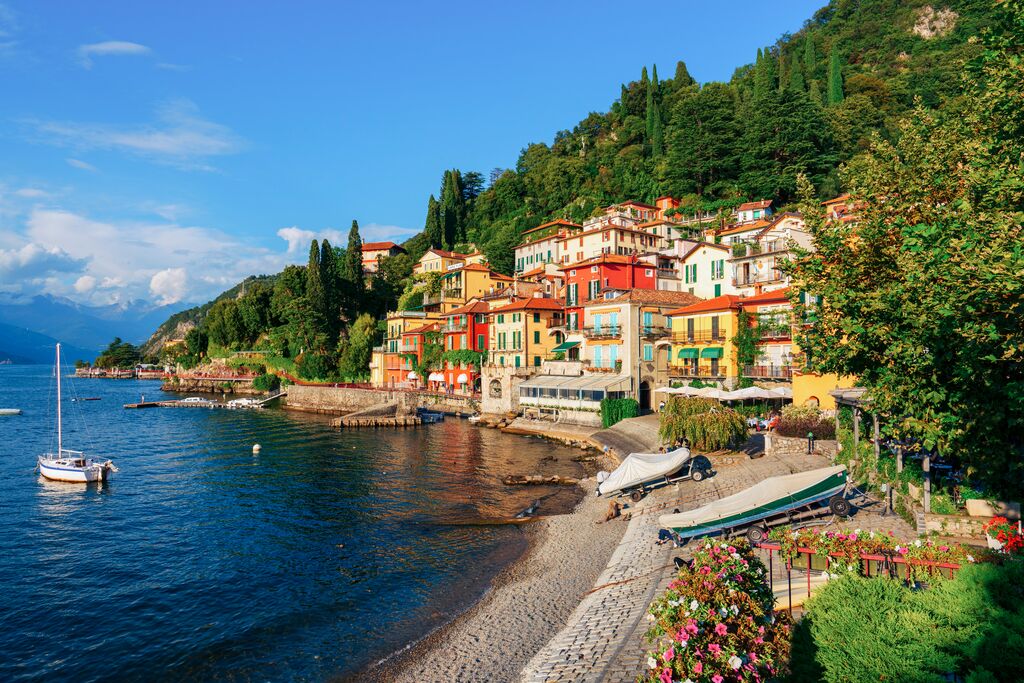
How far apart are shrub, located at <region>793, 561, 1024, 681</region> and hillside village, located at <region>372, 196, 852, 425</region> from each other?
909 inches

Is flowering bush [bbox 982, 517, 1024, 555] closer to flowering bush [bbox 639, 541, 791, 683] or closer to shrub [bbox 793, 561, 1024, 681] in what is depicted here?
shrub [bbox 793, 561, 1024, 681]

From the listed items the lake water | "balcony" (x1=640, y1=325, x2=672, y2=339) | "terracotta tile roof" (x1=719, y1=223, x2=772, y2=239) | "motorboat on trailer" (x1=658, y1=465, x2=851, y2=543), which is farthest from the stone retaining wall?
"terracotta tile roof" (x1=719, y1=223, x2=772, y2=239)

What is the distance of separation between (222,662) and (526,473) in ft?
68.8

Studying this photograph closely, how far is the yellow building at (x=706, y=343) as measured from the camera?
131 ft

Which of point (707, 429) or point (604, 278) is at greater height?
point (604, 278)

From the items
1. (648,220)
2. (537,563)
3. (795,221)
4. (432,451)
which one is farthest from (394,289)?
(537,563)

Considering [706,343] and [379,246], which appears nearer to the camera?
[706,343]

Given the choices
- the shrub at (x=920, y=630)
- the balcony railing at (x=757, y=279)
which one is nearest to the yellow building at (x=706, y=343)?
the balcony railing at (x=757, y=279)

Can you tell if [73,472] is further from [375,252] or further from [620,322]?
[375,252]

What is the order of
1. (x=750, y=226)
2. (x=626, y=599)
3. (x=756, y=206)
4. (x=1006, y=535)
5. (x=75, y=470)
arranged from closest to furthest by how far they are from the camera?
(x=1006, y=535) → (x=626, y=599) → (x=75, y=470) → (x=750, y=226) → (x=756, y=206)

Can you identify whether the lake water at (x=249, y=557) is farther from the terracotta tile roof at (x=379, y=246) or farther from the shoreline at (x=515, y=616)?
the terracotta tile roof at (x=379, y=246)

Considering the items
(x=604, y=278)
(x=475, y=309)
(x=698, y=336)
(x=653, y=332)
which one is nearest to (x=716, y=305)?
(x=698, y=336)

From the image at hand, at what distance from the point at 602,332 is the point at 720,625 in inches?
1539

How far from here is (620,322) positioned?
4541 cm
